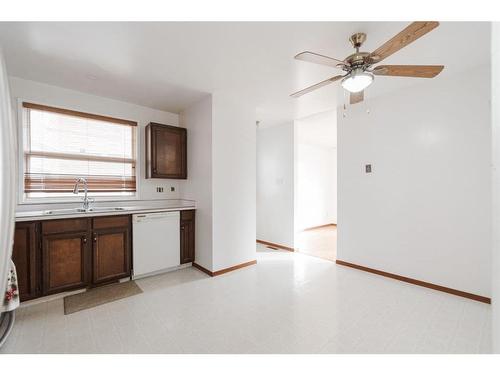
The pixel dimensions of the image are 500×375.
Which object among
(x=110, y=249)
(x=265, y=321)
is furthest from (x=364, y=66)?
(x=110, y=249)

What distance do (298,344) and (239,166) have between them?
7.42ft

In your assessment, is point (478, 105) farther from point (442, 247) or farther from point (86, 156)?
point (86, 156)

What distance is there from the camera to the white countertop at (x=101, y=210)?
85.7 inches

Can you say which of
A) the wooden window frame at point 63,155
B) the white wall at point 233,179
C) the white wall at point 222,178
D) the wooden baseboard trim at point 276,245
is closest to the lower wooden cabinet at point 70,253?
the wooden window frame at point 63,155

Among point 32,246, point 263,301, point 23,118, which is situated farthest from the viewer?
point 23,118

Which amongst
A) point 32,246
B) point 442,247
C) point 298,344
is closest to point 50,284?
point 32,246

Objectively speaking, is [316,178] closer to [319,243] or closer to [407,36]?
[319,243]

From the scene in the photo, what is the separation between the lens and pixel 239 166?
327 centimetres

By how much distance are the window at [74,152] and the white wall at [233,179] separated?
4.39 ft

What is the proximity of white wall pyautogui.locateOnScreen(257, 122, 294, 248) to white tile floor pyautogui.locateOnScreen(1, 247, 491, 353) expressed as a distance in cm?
166

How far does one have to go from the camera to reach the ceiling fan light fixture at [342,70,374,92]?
1.64 metres

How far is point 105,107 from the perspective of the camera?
3035 millimetres

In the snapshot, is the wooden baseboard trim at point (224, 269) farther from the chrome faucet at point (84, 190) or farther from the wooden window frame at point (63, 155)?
the chrome faucet at point (84, 190)

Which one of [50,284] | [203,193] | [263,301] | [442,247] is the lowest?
[263,301]
